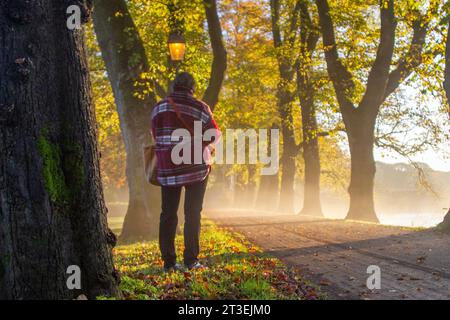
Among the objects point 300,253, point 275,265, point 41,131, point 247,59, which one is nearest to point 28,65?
point 41,131

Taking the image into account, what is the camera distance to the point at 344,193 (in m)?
39.9

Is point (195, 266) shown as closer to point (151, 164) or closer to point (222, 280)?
point (222, 280)

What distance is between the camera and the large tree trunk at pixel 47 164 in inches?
158

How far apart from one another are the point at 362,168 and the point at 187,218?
12092 mm

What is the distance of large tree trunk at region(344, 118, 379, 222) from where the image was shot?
667 inches

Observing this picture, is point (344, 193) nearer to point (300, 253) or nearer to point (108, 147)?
point (108, 147)

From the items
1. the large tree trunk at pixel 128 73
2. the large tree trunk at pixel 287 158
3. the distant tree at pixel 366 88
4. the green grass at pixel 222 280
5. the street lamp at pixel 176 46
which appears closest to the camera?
the green grass at pixel 222 280

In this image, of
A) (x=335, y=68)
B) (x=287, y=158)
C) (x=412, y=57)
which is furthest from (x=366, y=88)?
(x=287, y=158)

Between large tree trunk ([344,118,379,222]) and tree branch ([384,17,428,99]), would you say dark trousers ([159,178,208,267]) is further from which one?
large tree trunk ([344,118,379,222])

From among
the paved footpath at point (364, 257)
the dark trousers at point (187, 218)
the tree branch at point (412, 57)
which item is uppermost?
the tree branch at point (412, 57)

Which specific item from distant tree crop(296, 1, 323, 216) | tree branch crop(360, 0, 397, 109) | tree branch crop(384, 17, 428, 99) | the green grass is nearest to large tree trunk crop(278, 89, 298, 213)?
distant tree crop(296, 1, 323, 216)

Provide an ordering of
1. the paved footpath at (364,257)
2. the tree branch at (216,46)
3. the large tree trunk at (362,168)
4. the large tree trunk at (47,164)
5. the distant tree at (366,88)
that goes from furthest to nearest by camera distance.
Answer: the large tree trunk at (362,168), the distant tree at (366,88), the tree branch at (216,46), the paved footpath at (364,257), the large tree trunk at (47,164)

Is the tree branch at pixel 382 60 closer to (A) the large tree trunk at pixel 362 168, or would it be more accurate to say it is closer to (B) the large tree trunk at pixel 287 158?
(A) the large tree trunk at pixel 362 168

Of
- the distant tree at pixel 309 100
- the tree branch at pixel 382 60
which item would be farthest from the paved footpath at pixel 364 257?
the distant tree at pixel 309 100
